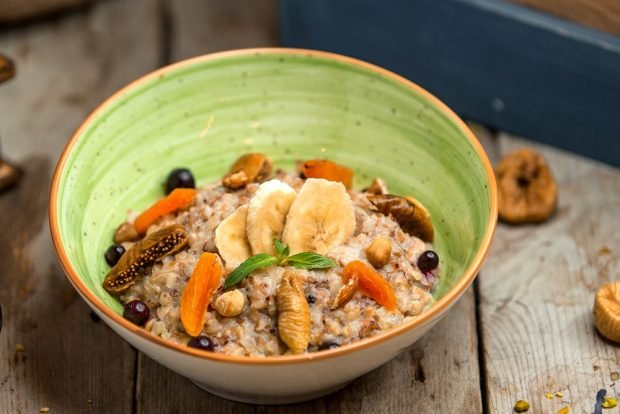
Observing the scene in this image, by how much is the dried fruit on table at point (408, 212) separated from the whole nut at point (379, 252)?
170mm

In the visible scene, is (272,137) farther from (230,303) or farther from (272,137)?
(230,303)

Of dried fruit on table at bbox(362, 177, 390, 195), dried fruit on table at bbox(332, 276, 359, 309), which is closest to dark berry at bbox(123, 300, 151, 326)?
dried fruit on table at bbox(332, 276, 359, 309)

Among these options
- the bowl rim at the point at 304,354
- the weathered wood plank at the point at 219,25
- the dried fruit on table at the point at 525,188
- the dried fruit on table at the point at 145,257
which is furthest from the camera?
the weathered wood plank at the point at 219,25

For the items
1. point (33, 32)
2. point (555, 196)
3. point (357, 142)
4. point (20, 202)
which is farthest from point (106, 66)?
point (555, 196)

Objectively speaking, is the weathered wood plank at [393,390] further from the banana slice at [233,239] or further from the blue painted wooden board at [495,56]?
the blue painted wooden board at [495,56]

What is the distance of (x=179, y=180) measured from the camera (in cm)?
234

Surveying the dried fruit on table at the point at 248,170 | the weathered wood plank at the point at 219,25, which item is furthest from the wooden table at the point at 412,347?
the dried fruit on table at the point at 248,170

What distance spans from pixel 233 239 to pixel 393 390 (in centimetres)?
49

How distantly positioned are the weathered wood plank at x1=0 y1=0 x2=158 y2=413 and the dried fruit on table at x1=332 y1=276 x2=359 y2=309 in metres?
0.54

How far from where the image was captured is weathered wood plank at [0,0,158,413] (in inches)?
84.5

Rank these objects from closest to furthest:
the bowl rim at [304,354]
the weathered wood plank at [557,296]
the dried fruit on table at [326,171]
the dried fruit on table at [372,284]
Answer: the bowl rim at [304,354] < the dried fruit on table at [372,284] < the weathered wood plank at [557,296] < the dried fruit on table at [326,171]

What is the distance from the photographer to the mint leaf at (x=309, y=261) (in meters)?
1.95

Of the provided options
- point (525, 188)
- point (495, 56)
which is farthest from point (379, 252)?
point (495, 56)

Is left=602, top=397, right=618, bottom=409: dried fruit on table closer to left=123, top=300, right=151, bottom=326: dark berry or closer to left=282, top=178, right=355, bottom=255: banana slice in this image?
left=282, top=178, right=355, bottom=255: banana slice
